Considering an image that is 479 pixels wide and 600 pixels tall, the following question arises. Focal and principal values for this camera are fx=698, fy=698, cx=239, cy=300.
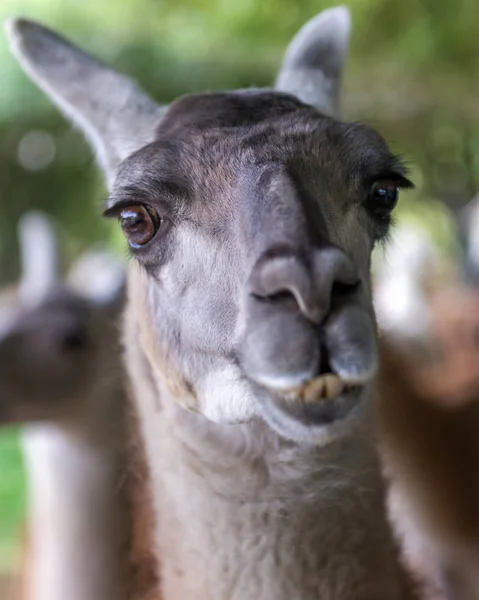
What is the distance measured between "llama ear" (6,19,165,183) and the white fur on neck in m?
1.24

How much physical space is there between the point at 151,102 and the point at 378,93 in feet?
11.1

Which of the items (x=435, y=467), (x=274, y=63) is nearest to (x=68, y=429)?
(x=435, y=467)

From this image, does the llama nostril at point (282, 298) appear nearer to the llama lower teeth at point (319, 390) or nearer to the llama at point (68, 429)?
the llama lower teeth at point (319, 390)

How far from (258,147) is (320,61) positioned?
2.16ft

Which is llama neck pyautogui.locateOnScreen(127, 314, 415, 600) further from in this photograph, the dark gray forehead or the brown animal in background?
the brown animal in background

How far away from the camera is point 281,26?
3734mm

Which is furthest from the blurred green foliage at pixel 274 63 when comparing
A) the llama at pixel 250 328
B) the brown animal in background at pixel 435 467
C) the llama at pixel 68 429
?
the llama at pixel 250 328

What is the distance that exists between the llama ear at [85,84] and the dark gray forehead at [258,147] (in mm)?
297

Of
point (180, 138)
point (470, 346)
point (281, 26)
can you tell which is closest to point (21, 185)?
point (281, 26)

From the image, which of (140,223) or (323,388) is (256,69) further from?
(323,388)

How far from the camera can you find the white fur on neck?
2203mm

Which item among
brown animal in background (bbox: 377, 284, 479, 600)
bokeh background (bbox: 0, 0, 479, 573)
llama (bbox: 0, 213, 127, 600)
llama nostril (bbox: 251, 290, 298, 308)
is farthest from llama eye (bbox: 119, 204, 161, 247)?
bokeh background (bbox: 0, 0, 479, 573)

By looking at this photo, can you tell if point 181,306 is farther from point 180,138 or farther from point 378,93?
point 378,93

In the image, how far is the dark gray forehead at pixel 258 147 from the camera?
1.08 metres
